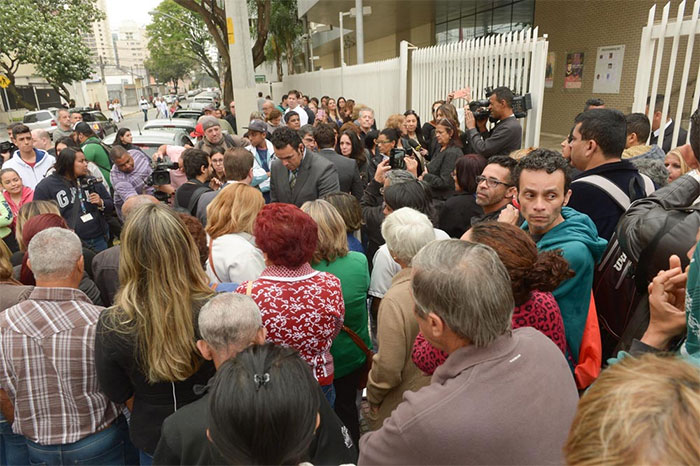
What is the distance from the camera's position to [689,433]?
30.7 inches

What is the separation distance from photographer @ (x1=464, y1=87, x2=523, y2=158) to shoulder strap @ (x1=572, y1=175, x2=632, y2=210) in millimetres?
1830

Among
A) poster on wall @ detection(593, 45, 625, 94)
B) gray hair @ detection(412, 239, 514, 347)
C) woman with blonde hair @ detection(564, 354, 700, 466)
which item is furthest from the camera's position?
poster on wall @ detection(593, 45, 625, 94)

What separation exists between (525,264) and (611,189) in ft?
4.92

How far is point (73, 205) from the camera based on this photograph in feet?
15.2

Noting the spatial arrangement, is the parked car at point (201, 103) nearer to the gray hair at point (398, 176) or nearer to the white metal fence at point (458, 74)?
the white metal fence at point (458, 74)

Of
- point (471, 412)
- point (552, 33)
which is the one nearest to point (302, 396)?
point (471, 412)

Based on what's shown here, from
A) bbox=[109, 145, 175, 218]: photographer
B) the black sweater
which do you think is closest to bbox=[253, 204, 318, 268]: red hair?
the black sweater

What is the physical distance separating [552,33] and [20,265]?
17.0 meters

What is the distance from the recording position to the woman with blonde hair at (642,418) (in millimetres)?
787

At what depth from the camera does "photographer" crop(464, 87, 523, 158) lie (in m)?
4.68

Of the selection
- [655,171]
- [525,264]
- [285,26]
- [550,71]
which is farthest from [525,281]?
[285,26]

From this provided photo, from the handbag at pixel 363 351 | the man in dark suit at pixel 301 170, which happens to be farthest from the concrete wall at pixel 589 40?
the handbag at pixel 363 351

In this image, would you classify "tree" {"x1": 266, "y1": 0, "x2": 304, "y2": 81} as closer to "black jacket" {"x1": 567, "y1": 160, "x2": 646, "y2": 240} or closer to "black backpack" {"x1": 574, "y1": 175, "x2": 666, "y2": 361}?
"black jacket" {"x1": 567, "y1": 160, "x2": 646, "y2": 240}

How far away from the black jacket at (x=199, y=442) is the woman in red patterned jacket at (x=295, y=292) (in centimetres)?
65
